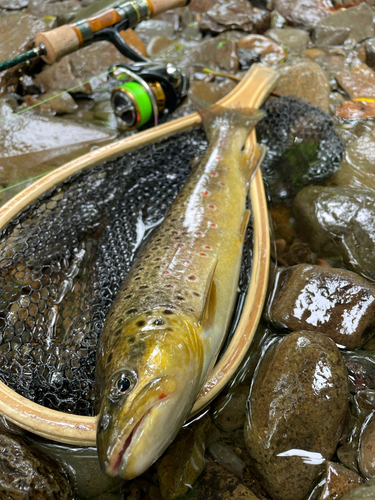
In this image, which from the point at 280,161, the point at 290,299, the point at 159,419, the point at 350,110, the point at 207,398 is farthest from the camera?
the point at 350,110

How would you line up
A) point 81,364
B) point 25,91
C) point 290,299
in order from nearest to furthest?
1. point 81,364
2. point 290,299
3. point 25,91

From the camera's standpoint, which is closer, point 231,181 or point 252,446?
point 252,446

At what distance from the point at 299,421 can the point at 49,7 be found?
20.0 feet

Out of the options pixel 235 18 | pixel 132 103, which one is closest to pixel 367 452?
pixel 132 103

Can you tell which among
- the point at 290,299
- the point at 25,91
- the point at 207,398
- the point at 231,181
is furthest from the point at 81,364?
the point at 25,91

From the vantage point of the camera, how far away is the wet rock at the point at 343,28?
4984 mm

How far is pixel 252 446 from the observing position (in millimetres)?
1855

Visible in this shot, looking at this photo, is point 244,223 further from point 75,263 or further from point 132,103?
point 132,103

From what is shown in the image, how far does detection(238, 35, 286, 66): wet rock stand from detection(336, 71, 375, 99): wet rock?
810 millimetres

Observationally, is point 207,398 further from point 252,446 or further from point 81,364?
point 81,364

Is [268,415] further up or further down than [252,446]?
further up

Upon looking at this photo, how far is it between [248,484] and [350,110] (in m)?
3.54

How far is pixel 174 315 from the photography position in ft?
5.76

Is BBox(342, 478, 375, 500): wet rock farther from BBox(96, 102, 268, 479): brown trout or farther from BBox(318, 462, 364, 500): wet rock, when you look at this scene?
BBox(96, 102, 268, 479): brown trout
